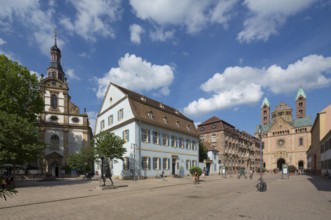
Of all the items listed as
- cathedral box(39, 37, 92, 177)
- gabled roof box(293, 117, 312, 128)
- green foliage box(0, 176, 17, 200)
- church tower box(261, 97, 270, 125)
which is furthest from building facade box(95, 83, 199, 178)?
church tower box(261, 97, 270, 125)

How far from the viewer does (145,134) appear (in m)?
36.2

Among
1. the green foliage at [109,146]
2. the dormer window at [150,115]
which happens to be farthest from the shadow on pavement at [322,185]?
the dormer window at [150,115]

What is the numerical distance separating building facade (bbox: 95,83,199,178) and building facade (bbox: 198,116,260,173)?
40.1ft

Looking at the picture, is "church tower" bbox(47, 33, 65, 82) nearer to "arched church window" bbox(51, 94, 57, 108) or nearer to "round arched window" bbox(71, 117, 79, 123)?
"arched church window" bbox(51, 94, 57, 108)

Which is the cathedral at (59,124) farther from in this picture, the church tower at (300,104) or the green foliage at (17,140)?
the church tower at (300,104)

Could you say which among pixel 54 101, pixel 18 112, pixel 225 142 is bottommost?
pixel 225 142

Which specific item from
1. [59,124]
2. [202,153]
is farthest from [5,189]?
[202,153]

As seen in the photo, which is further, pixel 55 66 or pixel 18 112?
pixel 55 66

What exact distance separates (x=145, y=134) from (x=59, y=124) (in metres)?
24.0

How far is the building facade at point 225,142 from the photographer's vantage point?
62969mm

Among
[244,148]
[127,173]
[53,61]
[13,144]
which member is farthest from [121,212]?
[244,148]

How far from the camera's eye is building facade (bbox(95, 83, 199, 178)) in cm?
3481

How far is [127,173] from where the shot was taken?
3491cm

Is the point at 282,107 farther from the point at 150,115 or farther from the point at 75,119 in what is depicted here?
the point at 150,115
